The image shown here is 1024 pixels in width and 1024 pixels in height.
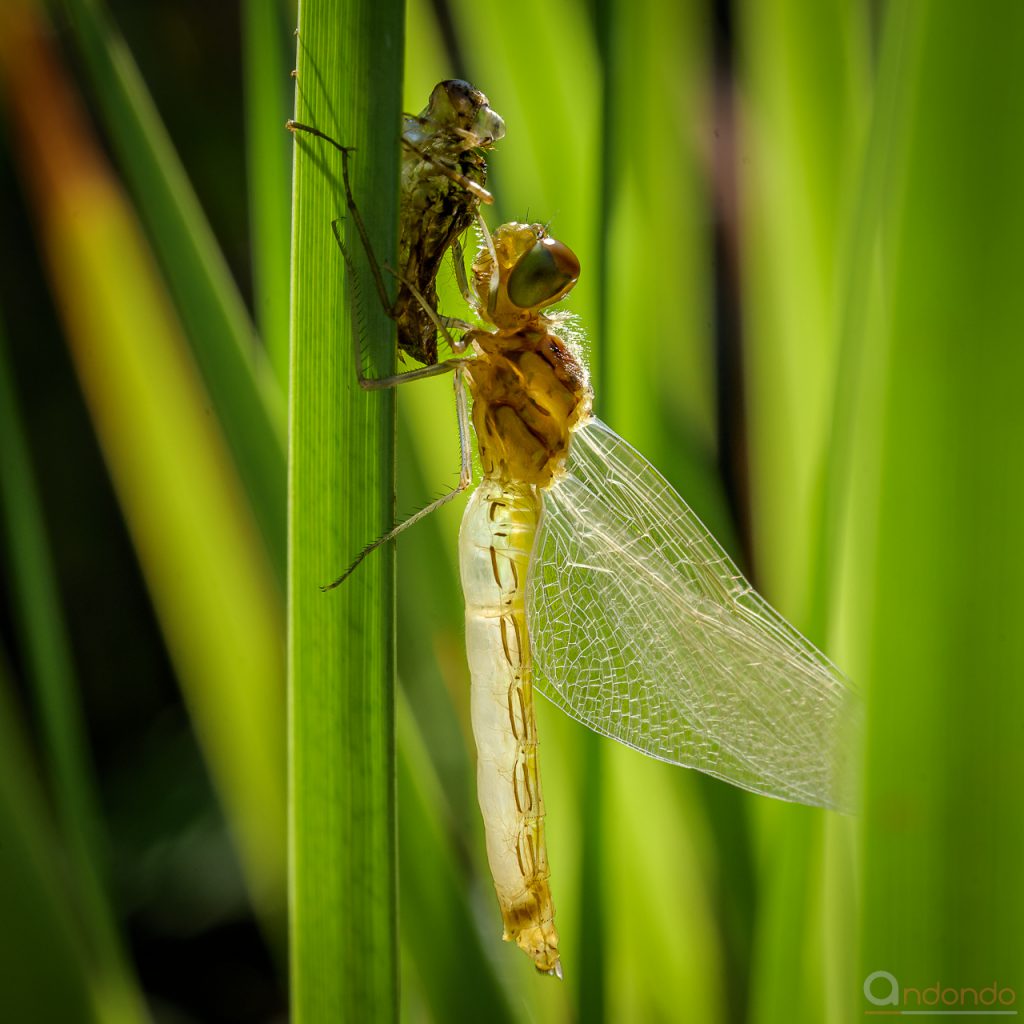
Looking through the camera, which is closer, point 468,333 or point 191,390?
point 468,333

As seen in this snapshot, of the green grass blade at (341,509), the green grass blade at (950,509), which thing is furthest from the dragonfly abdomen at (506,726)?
the green grass blade at (950,509)

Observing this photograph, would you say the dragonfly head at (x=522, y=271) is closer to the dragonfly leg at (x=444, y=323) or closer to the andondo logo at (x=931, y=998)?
the dragonfly leg at (x=444, y=323)

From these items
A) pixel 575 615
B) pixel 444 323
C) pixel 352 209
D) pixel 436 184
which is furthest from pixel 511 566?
pixel 352 209

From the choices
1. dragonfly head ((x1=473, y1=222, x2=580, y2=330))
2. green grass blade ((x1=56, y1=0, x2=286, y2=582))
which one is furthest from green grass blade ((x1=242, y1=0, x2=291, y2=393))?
dragonfly head ((x1=473, y1=222, x2=580, y2=330))

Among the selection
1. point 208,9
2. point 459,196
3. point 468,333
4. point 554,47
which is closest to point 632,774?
point 468,333

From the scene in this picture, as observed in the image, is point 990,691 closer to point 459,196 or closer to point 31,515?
point 459,196

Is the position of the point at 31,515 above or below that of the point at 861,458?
below
